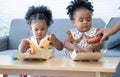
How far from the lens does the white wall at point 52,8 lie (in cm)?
285

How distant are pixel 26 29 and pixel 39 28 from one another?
4.47 feet

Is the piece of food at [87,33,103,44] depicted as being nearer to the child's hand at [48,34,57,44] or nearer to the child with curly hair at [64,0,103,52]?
the child with curly hair at [64,0,103,52]

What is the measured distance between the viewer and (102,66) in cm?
116

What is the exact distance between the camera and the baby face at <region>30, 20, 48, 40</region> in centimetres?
157

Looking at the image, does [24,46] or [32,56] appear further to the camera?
[24,46]

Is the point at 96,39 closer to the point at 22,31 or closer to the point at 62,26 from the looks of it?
the point at 62,26

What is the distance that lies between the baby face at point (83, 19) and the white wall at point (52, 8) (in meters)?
1.30

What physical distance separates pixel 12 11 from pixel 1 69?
1982 millimetres

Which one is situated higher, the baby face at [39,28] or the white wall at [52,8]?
the white wall at [52,8]

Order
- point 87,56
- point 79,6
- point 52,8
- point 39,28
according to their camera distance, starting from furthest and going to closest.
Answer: point 52,8
point 79,6
point 39,28
point 87,56

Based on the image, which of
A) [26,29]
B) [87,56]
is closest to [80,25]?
[87,56]

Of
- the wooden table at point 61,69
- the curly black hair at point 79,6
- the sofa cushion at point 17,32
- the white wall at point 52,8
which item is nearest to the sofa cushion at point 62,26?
the white wall at point 52,8

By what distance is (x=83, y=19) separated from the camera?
1575mm

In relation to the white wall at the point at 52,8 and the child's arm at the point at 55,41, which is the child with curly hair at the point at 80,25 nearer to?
the child's arm at the point at 55,41
